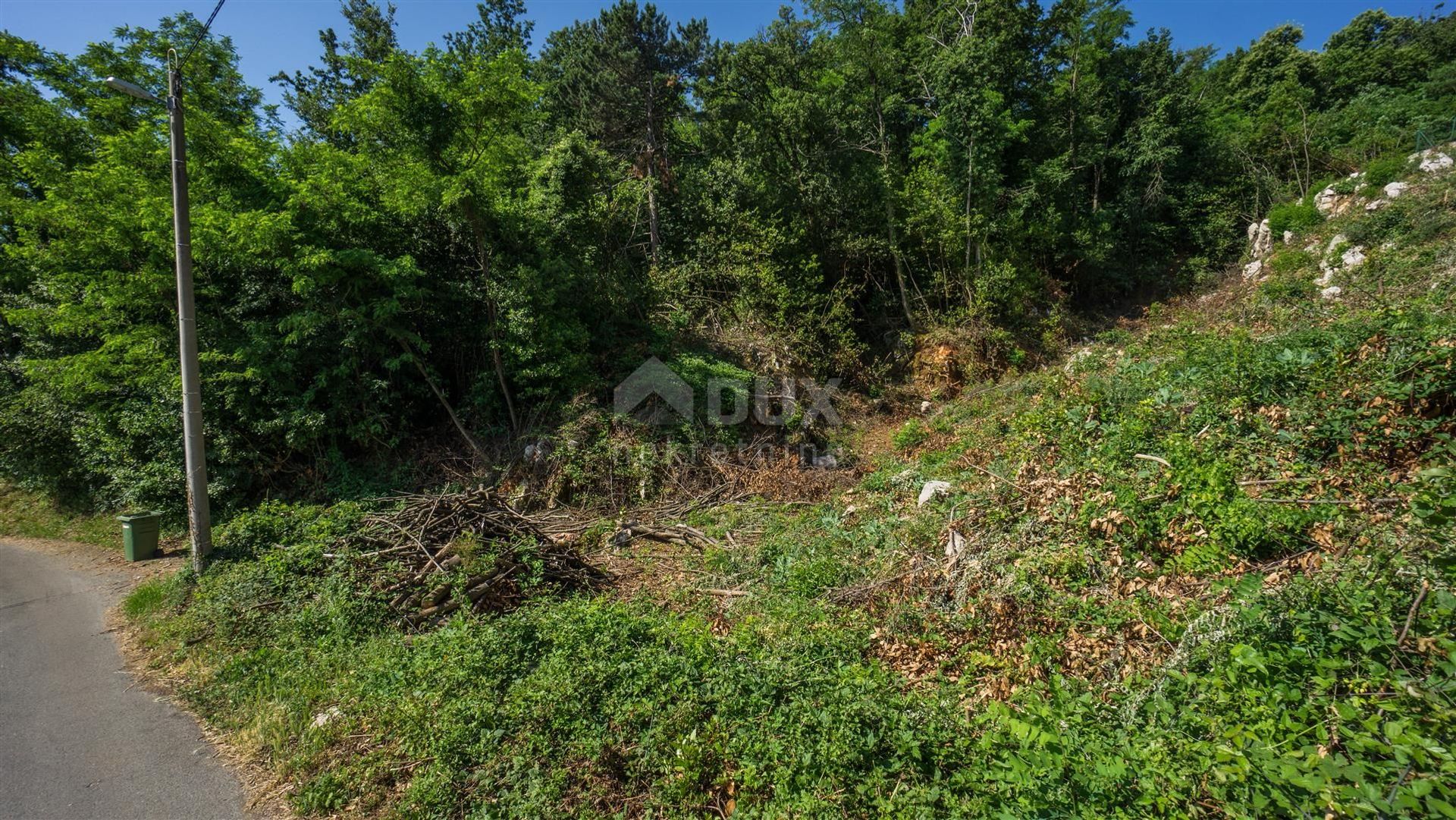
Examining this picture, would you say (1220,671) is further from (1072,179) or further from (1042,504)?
(1072,179)

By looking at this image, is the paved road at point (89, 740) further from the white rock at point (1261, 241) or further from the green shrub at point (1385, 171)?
the white rock at point (1261, 241)

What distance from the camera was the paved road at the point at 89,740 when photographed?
12.0 ft

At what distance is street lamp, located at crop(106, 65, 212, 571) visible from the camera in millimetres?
6816

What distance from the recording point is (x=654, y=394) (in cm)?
1102

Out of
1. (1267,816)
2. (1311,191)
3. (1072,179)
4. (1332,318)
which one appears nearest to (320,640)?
(1267,816)

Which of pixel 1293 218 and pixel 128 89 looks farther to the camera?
pixel 1293 218

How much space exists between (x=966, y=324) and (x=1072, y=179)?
353 inches

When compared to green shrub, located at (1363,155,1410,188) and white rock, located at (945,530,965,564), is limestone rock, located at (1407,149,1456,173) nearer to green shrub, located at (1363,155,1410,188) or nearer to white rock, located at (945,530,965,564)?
green shrub, located at (1363,155,1410,188)

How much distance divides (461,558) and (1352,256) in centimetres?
1806

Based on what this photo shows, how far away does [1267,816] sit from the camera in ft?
7.08

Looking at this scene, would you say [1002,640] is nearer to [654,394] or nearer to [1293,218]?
[654,394]

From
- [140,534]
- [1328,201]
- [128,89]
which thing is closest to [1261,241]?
[1328,201]

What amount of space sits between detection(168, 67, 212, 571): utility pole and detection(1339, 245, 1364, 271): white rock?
65.5 feet

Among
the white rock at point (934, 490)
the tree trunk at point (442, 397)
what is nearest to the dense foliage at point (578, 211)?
the tree trunk at point (442, 397)
